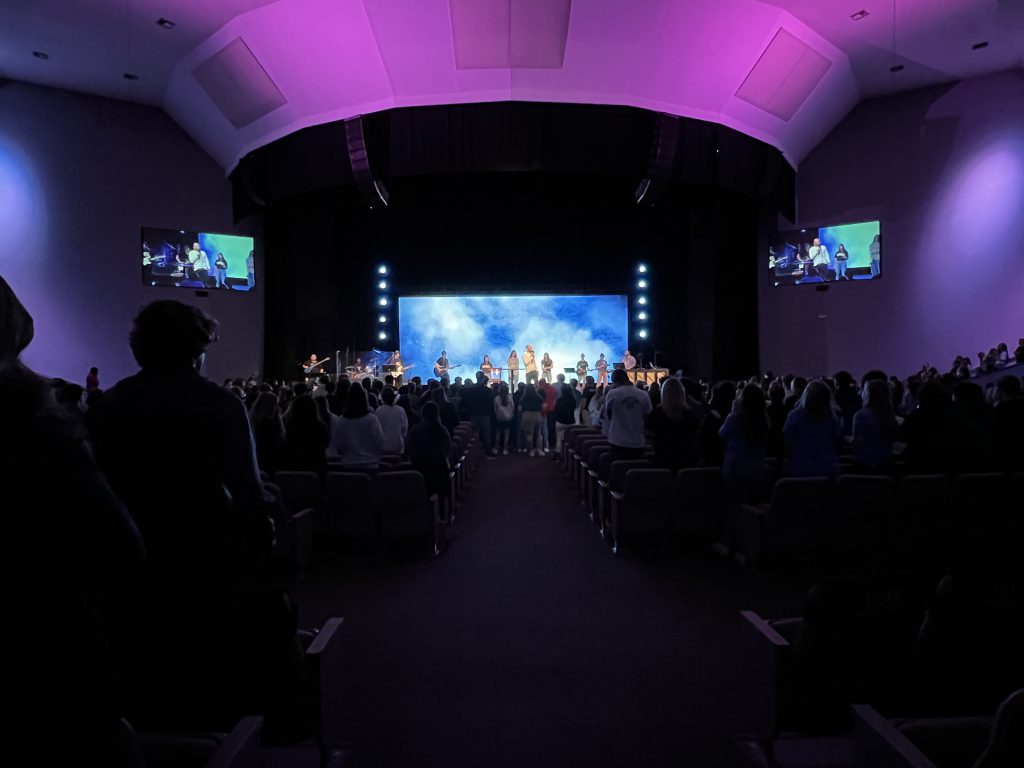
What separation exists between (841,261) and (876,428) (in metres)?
9.96

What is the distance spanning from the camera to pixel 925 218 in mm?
12461

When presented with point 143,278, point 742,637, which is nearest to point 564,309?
point 143,278

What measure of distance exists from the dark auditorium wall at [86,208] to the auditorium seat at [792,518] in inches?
481

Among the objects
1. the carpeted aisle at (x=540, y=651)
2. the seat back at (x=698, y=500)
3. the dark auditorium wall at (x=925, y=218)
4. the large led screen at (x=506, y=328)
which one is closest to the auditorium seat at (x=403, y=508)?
the carpeted aisle at (x=540, y=651)

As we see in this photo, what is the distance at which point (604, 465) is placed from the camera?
570 cm

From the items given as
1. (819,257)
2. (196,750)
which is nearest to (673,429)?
(196,750)

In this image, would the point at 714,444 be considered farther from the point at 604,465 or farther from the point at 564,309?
the point at 564,309

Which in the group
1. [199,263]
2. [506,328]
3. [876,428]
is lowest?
[876,428]

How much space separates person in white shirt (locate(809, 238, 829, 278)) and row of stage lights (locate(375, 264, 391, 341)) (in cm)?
991

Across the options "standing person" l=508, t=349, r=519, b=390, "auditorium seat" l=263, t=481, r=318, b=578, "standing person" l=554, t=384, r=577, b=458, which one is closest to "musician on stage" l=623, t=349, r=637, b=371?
"standing person" l=508, t=349, r=519, b=390

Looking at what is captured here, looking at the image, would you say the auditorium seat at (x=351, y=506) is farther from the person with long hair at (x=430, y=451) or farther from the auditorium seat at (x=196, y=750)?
the auditorium seat at (x=196, y=750)

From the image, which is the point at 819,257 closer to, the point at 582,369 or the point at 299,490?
the point at 582,369

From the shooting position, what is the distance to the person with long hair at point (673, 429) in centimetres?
506

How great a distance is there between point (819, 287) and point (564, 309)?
5.93 meters
